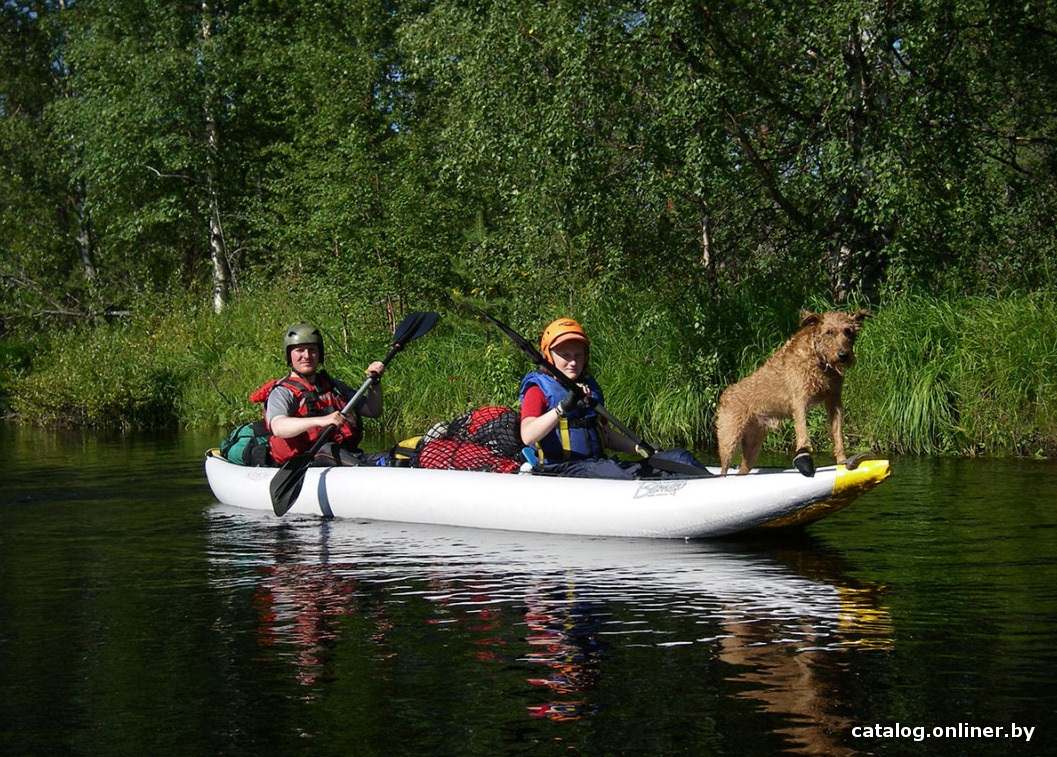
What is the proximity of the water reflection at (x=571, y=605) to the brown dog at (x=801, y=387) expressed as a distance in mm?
612

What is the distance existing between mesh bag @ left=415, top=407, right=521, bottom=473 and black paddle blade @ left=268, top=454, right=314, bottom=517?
3.05ft

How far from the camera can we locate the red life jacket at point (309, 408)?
1016 centimetres

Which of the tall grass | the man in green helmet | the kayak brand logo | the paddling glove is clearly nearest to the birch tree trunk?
the tall grass

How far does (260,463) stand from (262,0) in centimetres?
1926

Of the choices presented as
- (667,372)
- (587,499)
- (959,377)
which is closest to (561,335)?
(587,499)

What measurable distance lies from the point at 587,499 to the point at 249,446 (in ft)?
12.2

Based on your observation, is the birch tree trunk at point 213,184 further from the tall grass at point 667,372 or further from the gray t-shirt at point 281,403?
the gray t-shirt at point 281,403

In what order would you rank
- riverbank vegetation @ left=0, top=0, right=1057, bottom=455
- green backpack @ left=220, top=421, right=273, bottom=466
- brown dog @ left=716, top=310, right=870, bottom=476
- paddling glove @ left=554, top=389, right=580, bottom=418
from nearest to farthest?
brown dog @ left=716, top=310, right=870, bottom=476 → paddling glove @ left=554, top=389, right=580, bottom=418 → green backpack @ left=220, top=421, right=273, bottom=466 → riverbank vegetation @ left=0, top=0, right=1057, bottom=455

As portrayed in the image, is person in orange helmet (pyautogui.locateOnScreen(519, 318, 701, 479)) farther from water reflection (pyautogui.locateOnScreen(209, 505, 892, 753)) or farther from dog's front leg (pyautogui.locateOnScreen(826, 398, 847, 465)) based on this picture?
dog's front leg (pyautogui.locateOnScreen(826, 398, 847, 465))

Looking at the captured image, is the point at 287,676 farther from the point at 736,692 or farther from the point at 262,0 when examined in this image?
the point at 262,0

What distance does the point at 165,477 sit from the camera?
42.1ft

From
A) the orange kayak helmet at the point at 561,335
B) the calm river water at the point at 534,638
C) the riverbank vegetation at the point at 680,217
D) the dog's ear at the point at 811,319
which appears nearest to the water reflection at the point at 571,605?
the calm river water at the point at 534,638

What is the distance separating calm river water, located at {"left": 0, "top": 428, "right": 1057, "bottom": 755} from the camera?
4.59m

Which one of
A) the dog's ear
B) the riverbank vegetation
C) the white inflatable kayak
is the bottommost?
the white inflatable kayak
